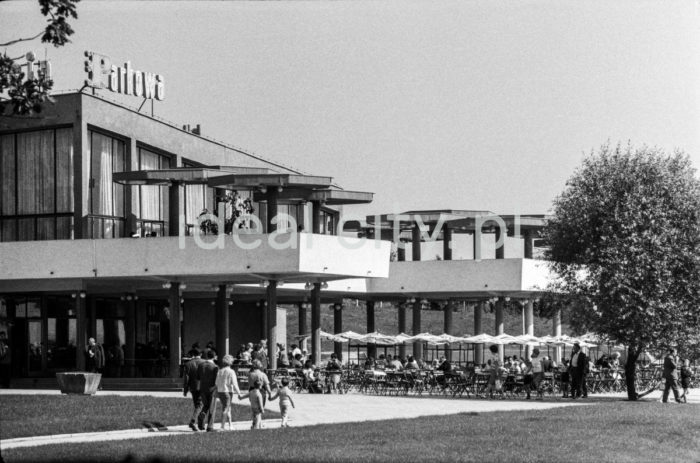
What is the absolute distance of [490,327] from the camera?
329 ft

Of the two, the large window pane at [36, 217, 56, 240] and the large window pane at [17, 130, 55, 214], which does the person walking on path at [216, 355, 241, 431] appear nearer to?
the large window pane at [36, 217, 56, 240]

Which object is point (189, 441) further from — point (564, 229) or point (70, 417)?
point (564, 229)

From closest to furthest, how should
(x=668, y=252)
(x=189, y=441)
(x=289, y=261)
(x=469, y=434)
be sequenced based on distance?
(x=189, y=441) → (x=469, y=434) → (x=668, y=252) → (x=289, y=261)

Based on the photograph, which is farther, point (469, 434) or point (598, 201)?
point (598, 201)

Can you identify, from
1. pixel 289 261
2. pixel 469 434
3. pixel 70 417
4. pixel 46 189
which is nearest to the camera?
pixel 469 434

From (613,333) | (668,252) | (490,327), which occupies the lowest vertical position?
(490,327)

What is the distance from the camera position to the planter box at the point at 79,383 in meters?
33.6

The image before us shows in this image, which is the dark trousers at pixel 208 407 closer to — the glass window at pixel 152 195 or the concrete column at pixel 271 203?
the concrete column at pixel 271 203

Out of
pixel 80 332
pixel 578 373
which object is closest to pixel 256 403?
pixel 578 373

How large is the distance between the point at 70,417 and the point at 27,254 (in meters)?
16.7

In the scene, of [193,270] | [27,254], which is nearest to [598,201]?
[193,270]

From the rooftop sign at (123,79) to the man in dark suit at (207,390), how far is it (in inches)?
846

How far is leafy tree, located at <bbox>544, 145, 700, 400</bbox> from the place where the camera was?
3484 cm

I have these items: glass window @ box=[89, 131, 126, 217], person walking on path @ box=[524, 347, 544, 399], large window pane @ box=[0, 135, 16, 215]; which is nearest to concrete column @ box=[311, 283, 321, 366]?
glass window @ box=[89, 131, 126, 217]
